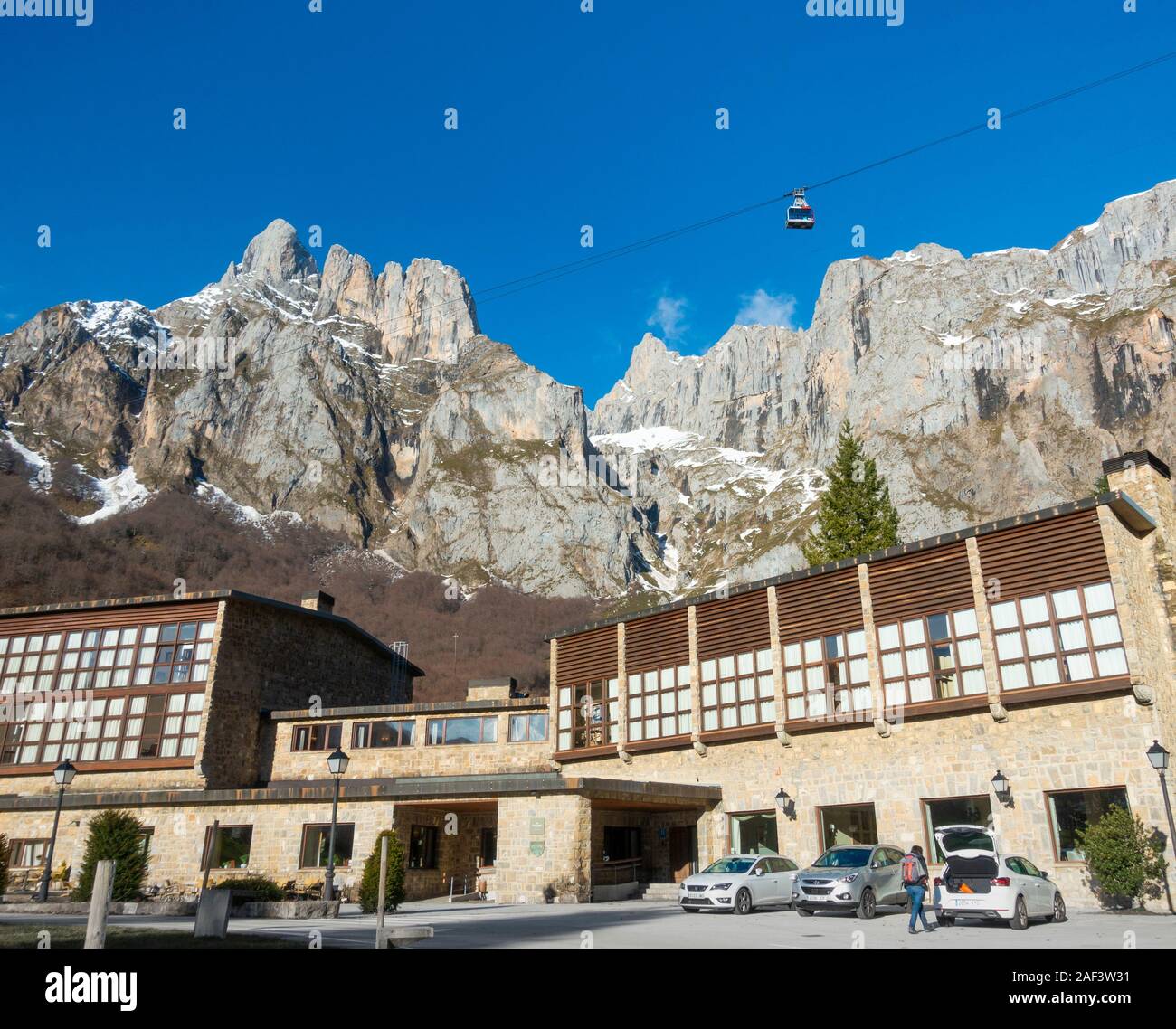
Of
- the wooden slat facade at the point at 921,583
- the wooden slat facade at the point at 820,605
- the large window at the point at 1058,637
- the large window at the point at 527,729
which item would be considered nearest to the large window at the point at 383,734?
the large window at the point at 527,729

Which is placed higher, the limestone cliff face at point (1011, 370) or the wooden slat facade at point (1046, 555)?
the limestone cliff face at point (1011, 370)

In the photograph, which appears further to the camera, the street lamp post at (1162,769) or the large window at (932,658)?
the large window at (932,658)

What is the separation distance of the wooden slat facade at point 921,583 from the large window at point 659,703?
8.04 metres

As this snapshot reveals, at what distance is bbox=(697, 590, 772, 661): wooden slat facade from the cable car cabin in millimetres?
12435

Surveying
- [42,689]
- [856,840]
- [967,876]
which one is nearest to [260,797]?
[42,689]

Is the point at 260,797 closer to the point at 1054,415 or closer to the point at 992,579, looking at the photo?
the point at 992,579

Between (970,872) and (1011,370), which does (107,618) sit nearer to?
(970,872)

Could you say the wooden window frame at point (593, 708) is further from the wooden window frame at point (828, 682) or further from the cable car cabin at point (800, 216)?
the cable car cabin at point (800, 216)

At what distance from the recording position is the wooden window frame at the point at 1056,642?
2394 cm

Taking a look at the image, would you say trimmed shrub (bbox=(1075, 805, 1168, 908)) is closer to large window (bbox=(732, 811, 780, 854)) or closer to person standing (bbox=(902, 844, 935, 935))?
person standing (bbox=(902, 844, 935, 935))

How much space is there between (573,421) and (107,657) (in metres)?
157

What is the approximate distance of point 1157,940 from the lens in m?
14.8

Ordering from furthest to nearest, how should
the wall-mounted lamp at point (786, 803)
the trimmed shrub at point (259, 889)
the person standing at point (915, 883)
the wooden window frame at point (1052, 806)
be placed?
the wall-mounted lamp at point (786, 803) → the trimmed shrub at point (259, 889) → the wooden window frame at point (1052, 806) → the person standing at point (915, 883)

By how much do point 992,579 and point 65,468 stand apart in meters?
171
